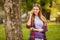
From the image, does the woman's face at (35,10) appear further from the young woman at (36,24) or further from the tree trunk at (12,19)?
the tree trunk at (12,19)

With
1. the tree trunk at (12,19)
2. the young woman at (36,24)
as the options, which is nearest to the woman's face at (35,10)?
the young woman at (36,24)

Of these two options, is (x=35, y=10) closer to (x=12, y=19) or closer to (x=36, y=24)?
(x=36, y=24)

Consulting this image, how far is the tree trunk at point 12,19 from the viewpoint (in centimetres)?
797

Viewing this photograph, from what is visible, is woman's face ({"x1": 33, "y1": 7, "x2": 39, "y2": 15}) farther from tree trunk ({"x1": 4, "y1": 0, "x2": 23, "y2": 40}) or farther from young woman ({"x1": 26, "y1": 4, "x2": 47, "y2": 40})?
tree trunk ({"x1": 4, "y1": 0, "x2": 23, "y2": 40})

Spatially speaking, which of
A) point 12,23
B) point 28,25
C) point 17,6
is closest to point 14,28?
point 12,23

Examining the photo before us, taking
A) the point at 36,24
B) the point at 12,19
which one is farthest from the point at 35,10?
the point at 12,19

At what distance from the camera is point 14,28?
26.3 feet

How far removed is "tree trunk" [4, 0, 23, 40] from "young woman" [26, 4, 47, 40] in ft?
4.78

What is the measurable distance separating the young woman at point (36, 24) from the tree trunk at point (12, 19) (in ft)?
4.78

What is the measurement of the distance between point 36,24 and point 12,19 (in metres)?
1.62

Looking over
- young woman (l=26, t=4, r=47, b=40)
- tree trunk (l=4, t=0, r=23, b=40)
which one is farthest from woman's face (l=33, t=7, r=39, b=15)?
tree trunk (l=4, t=0, r=23, b=40)

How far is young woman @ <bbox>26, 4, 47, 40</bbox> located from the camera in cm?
655

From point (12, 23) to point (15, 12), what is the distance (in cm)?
37

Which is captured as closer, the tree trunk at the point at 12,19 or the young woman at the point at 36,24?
the young woman at the point at 36,24
